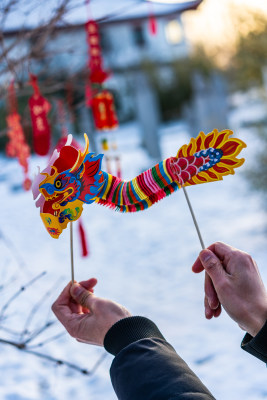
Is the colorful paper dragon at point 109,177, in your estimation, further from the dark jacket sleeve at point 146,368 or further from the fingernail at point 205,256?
the dark jacket sleeve at point 146,368

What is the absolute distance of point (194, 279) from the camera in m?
3.65

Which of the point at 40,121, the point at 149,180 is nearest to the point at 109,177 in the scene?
the point at 149,180

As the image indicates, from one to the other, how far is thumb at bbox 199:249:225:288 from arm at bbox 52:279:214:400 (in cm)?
15

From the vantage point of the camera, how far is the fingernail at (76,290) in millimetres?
925

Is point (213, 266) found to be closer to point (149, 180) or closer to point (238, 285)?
point (238, 285)

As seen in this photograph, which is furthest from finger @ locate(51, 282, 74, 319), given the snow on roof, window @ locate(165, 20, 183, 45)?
window @ locate(165, 20, 183, 45)

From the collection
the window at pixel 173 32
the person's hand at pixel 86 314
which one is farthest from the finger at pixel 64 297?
the window at pixel 173 32

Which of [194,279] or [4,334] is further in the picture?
[194,279]

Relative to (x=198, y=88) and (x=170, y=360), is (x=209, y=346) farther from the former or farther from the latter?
(x=198, y=88)

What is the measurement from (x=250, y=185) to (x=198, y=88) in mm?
3200

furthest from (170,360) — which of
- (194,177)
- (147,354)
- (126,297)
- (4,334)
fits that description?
(126,297)

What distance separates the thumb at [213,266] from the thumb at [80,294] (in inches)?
9.1

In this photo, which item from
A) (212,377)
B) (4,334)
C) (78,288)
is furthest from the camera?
(4,334)

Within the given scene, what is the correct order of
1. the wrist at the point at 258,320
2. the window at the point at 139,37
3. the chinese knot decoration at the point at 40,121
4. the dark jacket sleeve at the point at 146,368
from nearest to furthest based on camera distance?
1. the dark jacket sleeve at the point at 146,368
2. the wrist at the point at 258,320
3. the chinese knot decoration at the point at 40,121
4. the window at the point at 139,37
